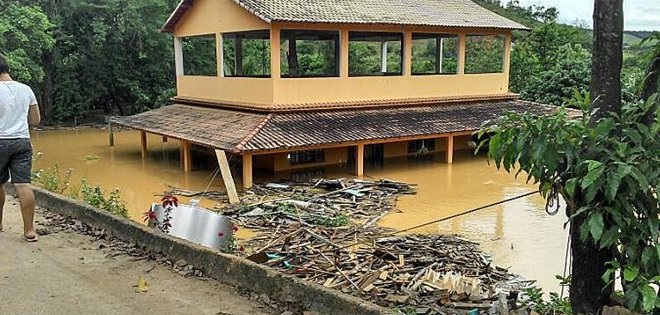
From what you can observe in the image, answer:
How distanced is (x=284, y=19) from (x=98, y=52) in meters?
17.2

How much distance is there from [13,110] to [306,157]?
10.9 m

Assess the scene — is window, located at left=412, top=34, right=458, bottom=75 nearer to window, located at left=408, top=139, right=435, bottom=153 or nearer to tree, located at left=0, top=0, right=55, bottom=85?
window, located at left=408, top=139, right=435, bottom=153

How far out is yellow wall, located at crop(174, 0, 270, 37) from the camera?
15.3 metres

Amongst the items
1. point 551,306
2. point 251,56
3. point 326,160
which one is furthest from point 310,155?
point 251,56

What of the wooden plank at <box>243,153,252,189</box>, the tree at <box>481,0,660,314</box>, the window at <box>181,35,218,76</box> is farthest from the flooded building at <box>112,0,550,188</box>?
the window at <box>181,35,218,76</box>

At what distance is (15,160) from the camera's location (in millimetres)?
5492

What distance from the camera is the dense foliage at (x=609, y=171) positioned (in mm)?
3008

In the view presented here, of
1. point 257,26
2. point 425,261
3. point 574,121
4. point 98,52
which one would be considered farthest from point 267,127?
point 98,52

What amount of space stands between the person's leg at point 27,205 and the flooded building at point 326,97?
675cm

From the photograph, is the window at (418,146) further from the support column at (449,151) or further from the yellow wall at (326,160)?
the yellow wall at (326,160)

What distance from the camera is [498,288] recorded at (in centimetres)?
600

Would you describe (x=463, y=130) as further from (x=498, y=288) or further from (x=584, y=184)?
(x=584, y=184)

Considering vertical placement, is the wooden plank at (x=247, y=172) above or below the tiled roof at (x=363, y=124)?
below

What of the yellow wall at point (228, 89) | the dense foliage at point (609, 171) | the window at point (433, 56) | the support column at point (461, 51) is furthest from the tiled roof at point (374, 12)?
the dense foliage at point (609, 171)
